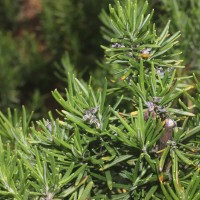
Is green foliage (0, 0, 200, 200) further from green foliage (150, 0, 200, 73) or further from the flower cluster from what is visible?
green foliage (150, 0, 200, 73)

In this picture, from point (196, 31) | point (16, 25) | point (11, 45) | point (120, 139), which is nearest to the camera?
point (120, 139)

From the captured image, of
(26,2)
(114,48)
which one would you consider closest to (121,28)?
(114,48)

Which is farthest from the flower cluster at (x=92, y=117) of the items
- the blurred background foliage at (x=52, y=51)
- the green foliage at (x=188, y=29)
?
the blurred background foliage at (x=52, y=51)

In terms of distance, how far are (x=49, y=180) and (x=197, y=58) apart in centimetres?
58

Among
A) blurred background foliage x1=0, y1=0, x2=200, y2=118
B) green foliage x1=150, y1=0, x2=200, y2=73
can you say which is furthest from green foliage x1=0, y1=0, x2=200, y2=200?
blurred background foliage x1=0, y1=0, x2=200, y2=118

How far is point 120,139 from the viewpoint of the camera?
542mm

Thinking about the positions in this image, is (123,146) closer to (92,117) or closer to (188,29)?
(92,117)

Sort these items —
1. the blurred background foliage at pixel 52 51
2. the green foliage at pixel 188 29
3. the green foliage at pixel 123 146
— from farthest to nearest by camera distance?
1. the blurred background foliage at pixel 52 51
2. the green foliage at pixel 188 29
3. the green foliage at pixel 123 146

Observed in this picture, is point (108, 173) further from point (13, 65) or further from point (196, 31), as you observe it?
point (13, 65)

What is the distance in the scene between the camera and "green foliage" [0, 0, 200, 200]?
538 mm

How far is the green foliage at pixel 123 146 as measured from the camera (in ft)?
1.77

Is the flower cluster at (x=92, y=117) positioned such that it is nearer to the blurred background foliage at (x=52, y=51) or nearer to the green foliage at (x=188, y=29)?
the green foliage at (x=188, y=29)

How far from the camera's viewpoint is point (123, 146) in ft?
1.91

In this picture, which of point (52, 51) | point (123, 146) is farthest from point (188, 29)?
point (52, 51)
